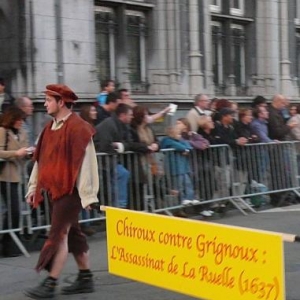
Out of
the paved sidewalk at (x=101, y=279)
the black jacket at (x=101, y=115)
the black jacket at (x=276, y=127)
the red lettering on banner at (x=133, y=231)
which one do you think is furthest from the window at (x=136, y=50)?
the red lettering on banner at (x=133, y=231)

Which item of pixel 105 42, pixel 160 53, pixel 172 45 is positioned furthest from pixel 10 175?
pixel 172 45

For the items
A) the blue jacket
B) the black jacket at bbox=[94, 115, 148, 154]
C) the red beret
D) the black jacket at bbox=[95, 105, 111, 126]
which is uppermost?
the red beret

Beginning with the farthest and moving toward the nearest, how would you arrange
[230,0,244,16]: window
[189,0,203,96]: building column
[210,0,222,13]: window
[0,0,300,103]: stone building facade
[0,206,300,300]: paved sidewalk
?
[230,0,244,16]: window < [210,0,222,13]: window < [189,0,203,96]: building column < [0,0,300,103]: stone building facade < [0,206,300,300]: paved sidewalk

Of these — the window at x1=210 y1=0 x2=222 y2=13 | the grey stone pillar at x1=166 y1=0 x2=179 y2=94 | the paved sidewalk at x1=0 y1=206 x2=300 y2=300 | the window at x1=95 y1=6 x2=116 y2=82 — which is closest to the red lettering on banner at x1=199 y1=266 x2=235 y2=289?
the paved sidewalk at x1=0 y1=206 x2=300 y2=300

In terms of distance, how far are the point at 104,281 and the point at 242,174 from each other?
206 inches

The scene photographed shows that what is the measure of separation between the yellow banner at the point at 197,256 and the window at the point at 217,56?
11.4 metres

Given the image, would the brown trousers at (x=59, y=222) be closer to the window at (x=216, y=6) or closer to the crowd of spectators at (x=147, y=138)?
the crowd of spectators at (x=147, y=138)

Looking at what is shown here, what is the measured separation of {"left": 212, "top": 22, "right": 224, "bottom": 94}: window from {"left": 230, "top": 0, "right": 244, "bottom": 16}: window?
55 cm

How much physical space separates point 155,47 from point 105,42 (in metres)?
1.23

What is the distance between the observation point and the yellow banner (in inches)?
214

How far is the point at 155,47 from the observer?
16.2 m

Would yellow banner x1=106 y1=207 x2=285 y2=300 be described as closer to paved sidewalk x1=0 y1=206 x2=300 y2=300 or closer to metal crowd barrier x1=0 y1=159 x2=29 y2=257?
paved sidewalk x1=0 y1=206 x2=300 y2=300

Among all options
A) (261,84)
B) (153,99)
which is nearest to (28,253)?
(153,99)

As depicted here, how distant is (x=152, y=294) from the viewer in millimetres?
7348
